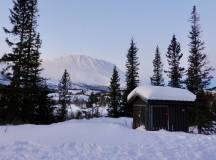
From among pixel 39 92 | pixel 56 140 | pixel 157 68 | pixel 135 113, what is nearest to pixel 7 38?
pixel 39 92

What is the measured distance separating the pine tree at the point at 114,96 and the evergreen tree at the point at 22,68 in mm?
18031

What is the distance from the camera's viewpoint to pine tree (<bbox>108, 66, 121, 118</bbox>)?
50.0 metres

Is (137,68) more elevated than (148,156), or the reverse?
(137,68)

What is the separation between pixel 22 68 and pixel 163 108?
1668cm

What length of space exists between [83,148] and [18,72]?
880 inches

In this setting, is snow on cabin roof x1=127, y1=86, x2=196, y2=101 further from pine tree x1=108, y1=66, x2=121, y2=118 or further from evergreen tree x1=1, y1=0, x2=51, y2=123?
pine tree x1=108, y1=66, x2=121, y2=118

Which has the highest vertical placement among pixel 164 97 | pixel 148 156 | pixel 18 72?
pixel 18 72

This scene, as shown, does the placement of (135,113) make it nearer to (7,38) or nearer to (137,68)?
(7,38)

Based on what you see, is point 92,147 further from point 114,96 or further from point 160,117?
point 114,96

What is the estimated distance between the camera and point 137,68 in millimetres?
50750

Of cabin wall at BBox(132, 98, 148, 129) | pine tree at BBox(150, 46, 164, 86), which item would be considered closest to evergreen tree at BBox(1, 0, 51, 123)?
cabin wall at BBox(132, 98, 148, 129)

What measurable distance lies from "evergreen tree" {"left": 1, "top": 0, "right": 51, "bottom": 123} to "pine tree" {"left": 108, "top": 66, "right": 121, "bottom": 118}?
18031 mm

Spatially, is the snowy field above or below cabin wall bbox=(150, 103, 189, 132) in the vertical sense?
below

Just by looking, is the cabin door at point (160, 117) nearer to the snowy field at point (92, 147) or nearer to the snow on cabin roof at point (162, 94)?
the snow on cabin roof at point (162, 94)
